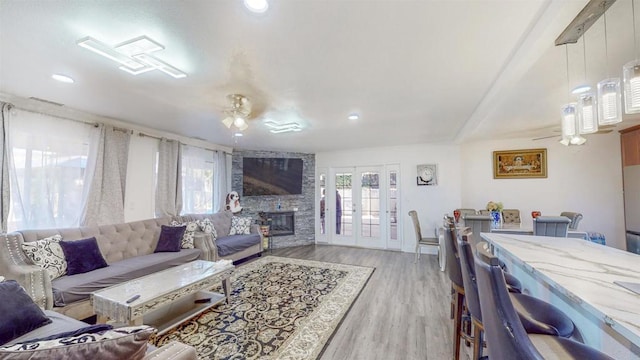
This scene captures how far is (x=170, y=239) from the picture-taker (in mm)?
3818

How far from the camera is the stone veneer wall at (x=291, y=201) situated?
6.00 m

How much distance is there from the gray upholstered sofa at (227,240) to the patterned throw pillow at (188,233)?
0.40ft

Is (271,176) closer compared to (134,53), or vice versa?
(134,53)

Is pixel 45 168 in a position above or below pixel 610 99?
below

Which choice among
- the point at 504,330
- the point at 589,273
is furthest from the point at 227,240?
the point at 589,273

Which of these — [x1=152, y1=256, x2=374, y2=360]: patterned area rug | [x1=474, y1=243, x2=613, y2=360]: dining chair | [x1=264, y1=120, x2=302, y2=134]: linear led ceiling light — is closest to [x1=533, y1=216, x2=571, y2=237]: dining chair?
[x1=152, y1=256, x2=374, y2=360]: patterned area rug

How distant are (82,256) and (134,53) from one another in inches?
97.3

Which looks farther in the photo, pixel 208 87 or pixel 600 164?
pixel 600 164

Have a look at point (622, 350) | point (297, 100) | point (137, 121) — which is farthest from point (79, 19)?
point (622, 350)

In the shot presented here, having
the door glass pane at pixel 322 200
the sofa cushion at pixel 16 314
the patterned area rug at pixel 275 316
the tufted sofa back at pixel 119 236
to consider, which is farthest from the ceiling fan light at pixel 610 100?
the door glass pane at pixel 322 200

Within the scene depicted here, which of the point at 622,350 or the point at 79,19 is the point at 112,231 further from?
the point at 622,350

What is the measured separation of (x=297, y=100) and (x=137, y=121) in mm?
2681

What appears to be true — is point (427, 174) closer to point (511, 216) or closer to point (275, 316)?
point (511, 216)

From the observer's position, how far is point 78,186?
3381 mm
